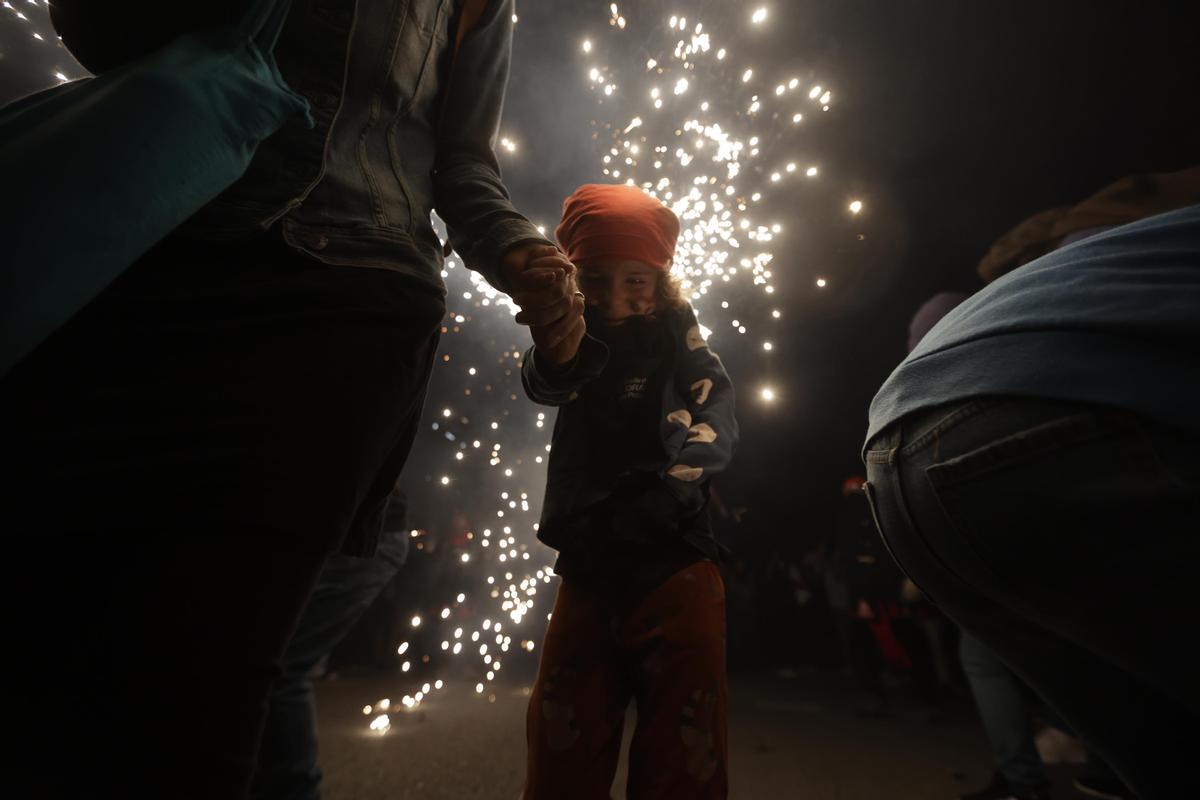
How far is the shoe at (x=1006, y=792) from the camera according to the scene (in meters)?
2.56

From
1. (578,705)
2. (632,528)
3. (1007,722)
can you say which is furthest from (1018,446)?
(1007,722)

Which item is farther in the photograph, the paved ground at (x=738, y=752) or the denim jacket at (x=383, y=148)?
the paved ground at (x=738, y=752)

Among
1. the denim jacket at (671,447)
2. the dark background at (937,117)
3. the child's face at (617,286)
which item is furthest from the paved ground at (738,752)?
the dark background at (937,117)

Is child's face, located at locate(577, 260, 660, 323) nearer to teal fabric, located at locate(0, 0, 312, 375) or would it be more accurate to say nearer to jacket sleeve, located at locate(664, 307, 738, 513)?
jacket sleeve, located at locate(664, 307, 738, 513)

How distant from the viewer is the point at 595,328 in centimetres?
207

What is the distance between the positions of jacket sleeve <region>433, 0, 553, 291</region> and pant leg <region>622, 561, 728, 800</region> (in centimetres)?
106

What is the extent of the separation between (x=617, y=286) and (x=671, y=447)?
2.43 ft

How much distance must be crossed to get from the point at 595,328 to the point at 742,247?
6563 millimetres

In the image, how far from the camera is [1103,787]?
2764mm

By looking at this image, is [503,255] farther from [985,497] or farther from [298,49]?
[985,497]

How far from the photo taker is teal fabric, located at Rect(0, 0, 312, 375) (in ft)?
1.58

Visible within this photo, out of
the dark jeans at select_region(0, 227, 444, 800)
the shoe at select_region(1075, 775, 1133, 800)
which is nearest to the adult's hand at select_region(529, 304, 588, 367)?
the dark jeans at select_region(0, 227, 444, 800)

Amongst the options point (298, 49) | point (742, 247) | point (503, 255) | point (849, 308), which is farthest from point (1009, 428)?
point (849, 308)

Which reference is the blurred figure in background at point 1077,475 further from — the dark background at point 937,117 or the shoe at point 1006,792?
the dark background at point 937,117
